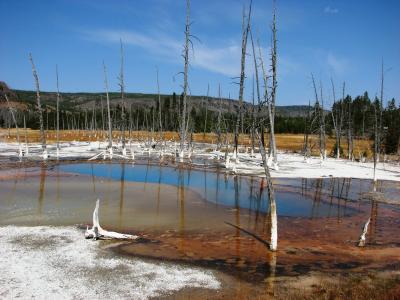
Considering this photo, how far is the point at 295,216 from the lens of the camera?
18.6 meters

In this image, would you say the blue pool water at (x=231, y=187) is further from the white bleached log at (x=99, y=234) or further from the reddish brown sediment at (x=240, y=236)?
the white bleached log at (x=99, y=234)

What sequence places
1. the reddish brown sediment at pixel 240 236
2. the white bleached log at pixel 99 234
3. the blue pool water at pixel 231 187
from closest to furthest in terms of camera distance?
the reddish brown sediment at pixel 240 236 < the white bleached log at pixel 99 234 < the blue pool water at pixel 231 187

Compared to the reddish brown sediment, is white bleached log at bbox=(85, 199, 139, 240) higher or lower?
higher

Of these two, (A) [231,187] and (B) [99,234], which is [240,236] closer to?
(B) [99,234]

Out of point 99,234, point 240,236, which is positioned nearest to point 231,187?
point 240,236

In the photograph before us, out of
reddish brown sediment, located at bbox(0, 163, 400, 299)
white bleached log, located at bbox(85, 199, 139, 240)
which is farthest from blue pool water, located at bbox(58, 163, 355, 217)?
white bleached log, located at bbox(85, 199, 139, 240)

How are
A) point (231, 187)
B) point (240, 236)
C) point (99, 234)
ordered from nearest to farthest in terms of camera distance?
point (99, 234) < point (240, 236) < point (231, 187)

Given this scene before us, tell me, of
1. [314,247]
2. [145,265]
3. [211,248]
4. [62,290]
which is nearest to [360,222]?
[314,247]

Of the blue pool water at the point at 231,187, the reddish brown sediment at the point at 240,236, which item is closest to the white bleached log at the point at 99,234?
the reddish brown sediment at the point at 240,236

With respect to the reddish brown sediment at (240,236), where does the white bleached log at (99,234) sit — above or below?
above

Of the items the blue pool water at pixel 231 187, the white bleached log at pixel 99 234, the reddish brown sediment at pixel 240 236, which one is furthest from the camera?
the blue pool water at pixel 231 187

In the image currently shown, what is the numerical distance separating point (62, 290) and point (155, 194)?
1347 cm

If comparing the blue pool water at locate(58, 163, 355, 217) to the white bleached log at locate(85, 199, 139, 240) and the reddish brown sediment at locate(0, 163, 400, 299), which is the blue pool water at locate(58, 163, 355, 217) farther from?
the white bleached log at locate(85, 199, 139, 240)

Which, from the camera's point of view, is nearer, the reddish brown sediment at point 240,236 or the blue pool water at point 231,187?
the reddish brown sediment at point 240,236
